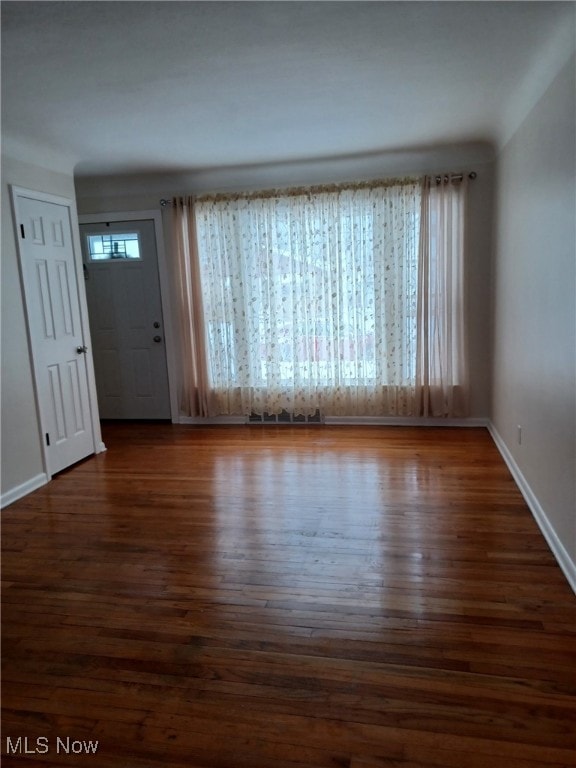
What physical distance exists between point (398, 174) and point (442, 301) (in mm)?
1194

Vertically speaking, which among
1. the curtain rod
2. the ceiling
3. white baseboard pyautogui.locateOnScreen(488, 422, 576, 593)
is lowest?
white baseboard pyautogui.locateOnScreen(488, 422, 576, 593)

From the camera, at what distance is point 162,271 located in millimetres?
5262

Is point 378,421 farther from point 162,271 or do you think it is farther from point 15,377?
point 15,377

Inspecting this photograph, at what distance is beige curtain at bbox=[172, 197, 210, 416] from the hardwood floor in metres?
1.72

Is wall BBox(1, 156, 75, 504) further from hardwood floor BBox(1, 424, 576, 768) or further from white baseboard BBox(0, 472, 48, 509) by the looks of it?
hardwood floor BBox(1, 424, 576, 768)

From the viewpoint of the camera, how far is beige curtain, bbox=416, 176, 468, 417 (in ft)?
14.8

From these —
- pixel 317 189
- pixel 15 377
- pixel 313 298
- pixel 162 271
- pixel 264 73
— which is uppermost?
pixel 264 73

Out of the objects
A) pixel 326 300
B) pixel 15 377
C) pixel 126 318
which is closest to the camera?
pixel 15 377

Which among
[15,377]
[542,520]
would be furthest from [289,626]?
[15,377]

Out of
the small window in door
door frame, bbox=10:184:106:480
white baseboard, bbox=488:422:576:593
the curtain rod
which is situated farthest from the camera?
the small window in door

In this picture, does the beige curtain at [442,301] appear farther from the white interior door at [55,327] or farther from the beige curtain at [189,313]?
the white interior door at [55,327]

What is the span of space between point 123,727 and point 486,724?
1.13m

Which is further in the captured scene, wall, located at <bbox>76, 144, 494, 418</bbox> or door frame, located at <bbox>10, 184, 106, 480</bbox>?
wall, located at <bbox>76, 144, 494, 418</bbox>

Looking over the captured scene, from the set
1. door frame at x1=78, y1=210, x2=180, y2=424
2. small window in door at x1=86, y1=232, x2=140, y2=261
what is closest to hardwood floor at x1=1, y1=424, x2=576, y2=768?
door frame at x1=78, y1=210, x2=180, y2=424
